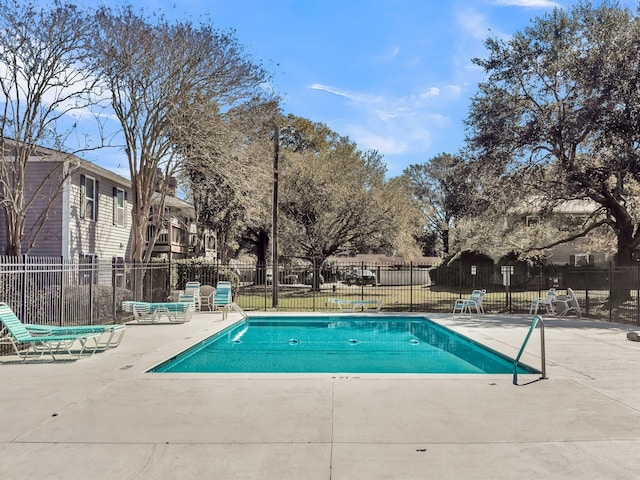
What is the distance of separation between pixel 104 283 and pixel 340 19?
10.2 m

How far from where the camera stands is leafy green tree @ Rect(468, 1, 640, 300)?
18.2 meters

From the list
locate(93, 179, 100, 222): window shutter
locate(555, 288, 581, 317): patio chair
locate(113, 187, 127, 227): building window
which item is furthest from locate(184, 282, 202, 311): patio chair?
locate(555, 288, 581, 317): patio chair

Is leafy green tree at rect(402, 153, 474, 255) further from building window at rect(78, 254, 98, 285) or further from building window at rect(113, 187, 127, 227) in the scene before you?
building window at rect(78, 254, 98, 285)

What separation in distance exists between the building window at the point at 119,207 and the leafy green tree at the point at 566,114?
15.4m

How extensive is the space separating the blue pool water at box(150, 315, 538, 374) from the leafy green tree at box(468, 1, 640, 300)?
8061 millimetres

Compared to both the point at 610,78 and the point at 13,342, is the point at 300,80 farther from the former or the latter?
the point at 13,342

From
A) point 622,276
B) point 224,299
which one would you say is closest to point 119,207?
point 224,299

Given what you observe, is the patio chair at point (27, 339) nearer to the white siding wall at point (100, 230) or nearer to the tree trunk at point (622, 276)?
the white siding wall at point (100, 230)

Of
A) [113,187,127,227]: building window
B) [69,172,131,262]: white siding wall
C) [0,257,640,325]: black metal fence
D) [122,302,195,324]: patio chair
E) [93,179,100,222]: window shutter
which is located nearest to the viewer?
[0,257,640,325]: black metal fence

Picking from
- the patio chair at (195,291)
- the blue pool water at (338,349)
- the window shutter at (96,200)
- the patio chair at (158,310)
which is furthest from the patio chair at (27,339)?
Answer: the window shutter at (96,200)

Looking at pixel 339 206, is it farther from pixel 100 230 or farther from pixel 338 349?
pixel 338 349

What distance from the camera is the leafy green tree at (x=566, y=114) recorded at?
59.6 feet

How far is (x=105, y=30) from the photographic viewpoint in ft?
53.0

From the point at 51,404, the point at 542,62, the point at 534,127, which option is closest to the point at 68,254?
the point at 51,404
